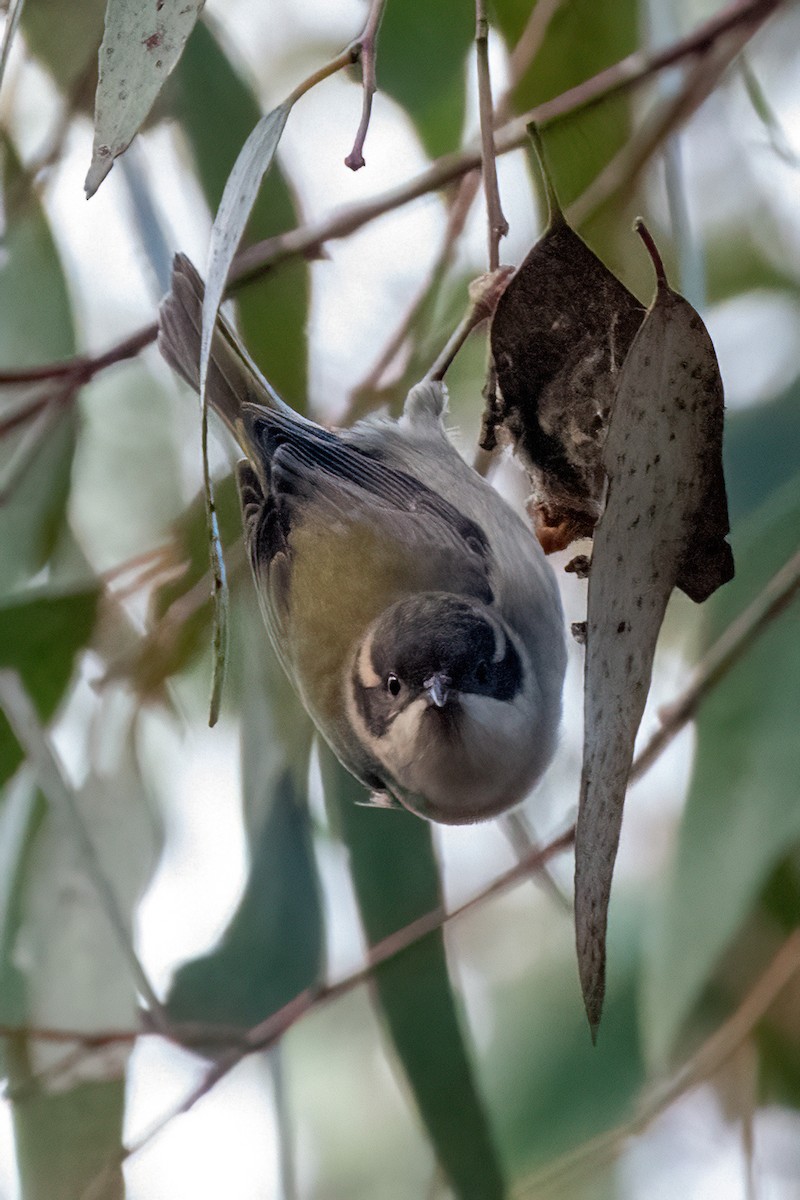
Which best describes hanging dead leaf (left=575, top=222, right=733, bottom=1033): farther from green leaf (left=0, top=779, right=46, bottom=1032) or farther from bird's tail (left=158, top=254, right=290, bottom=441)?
green leaf (left=0, top=779, right=46, bottom=1032)

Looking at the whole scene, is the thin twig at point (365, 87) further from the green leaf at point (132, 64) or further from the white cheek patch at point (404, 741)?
the white cheek patch at point (404, 741)

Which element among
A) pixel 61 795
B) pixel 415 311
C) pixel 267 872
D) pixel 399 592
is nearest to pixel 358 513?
pixel 399 592

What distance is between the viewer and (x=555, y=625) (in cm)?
50

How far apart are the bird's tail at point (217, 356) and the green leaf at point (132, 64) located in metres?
0.20

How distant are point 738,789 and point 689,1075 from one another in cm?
16

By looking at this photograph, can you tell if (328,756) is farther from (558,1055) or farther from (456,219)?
(456,219)

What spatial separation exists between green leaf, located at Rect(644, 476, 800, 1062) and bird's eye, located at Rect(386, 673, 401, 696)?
17 cm

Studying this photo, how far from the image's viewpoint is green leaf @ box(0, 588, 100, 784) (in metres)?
0.80

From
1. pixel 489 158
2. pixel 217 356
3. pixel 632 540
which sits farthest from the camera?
pixel 217 356

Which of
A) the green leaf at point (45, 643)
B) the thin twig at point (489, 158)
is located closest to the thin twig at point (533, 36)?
the thin twig at point (489, 158)

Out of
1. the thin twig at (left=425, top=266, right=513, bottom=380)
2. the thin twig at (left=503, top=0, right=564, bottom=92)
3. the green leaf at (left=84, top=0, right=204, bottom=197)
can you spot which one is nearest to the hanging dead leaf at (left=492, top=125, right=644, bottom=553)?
the thin twig at (left=425, top=266, right=513, bottom=380)

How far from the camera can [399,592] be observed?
1.88 ft

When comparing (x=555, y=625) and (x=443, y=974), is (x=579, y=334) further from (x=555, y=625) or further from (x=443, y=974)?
(x=443, y=974)

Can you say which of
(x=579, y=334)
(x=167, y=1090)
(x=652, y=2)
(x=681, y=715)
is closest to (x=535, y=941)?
(x=681, y=715)
